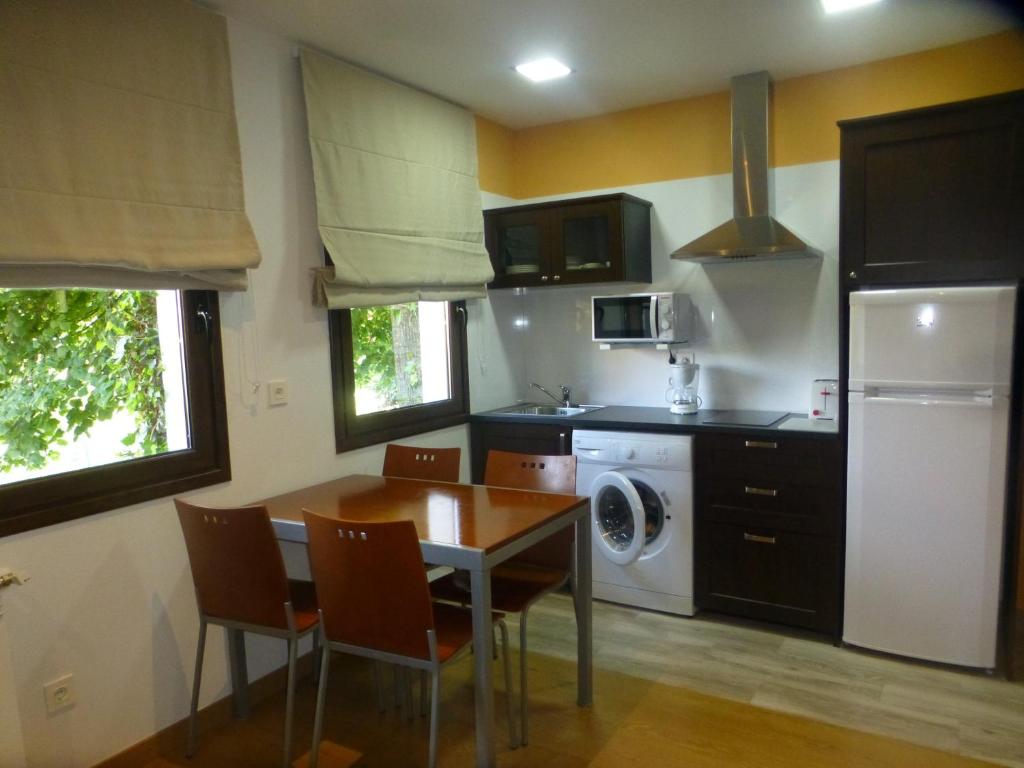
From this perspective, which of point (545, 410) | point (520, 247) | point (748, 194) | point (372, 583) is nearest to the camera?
point (372, 583)

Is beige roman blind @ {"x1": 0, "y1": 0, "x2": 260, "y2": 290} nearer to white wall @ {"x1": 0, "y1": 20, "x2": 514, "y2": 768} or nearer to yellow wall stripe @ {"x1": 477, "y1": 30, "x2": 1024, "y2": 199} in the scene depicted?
white wall @ {"x1": 0, "y1": 20, "x2": 514, "y2": 768}

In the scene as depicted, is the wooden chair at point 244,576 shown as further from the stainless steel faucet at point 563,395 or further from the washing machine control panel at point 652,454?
the stainless steel faucet at point 563,395

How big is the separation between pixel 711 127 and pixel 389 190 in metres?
1.74

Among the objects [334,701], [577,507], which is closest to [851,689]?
[577,507]

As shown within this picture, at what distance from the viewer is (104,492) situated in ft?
7.48

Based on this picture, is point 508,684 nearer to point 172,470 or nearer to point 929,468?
point 172,470

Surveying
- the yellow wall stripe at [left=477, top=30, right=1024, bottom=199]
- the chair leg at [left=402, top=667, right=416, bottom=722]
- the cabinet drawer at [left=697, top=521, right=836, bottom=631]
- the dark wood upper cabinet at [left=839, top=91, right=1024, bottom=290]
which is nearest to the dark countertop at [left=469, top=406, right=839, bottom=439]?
the cabinet drawer at [left=697, top=521, right=836, bottom=631]

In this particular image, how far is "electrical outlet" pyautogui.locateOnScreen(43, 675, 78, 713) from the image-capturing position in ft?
6.98

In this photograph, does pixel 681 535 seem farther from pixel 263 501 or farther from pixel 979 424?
pixel 263 501

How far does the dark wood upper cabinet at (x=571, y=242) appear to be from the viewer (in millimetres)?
3723

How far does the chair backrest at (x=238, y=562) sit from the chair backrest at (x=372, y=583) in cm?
17

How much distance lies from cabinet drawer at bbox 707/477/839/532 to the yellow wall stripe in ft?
5.31

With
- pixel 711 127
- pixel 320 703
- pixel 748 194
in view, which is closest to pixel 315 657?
pixel 320 703

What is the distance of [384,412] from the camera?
3.44m
